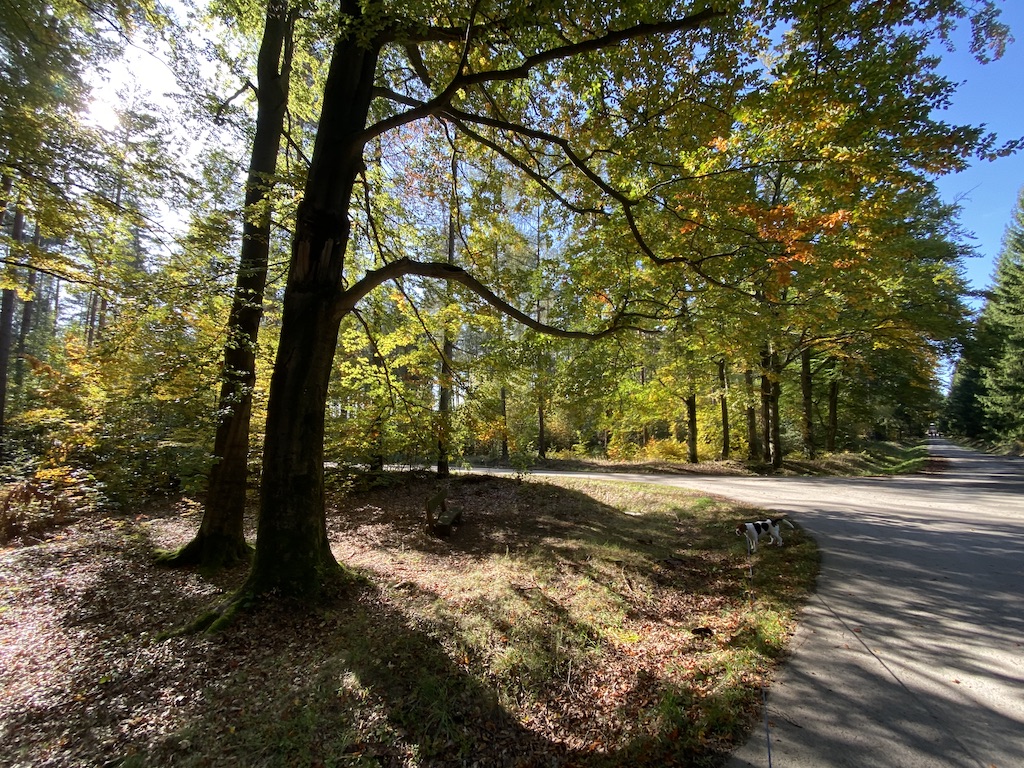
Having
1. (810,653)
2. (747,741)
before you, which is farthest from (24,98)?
(810,653)

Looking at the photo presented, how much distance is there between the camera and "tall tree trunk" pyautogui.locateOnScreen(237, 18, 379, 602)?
4.40m

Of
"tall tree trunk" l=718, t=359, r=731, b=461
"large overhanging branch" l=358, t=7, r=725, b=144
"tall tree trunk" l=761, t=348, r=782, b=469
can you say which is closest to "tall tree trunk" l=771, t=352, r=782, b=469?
"tall tree trunk" l=761, t=348, r=782, b=469

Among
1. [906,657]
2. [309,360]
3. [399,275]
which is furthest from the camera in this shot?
[399,275]

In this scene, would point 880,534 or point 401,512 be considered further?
point 401,512

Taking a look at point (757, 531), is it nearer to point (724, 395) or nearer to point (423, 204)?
point (423, 204)

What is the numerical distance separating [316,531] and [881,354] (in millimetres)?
22814

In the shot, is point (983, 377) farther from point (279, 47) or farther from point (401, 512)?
point (279, 47)

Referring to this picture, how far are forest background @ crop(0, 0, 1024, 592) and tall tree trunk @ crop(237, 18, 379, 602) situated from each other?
0.03m

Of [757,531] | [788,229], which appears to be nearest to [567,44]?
[788,229]

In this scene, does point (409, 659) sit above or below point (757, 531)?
below

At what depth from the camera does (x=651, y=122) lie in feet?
17.0

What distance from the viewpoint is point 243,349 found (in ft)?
19.2

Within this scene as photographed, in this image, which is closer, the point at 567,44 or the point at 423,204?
the point at 567,44

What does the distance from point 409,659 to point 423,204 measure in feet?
27.8
